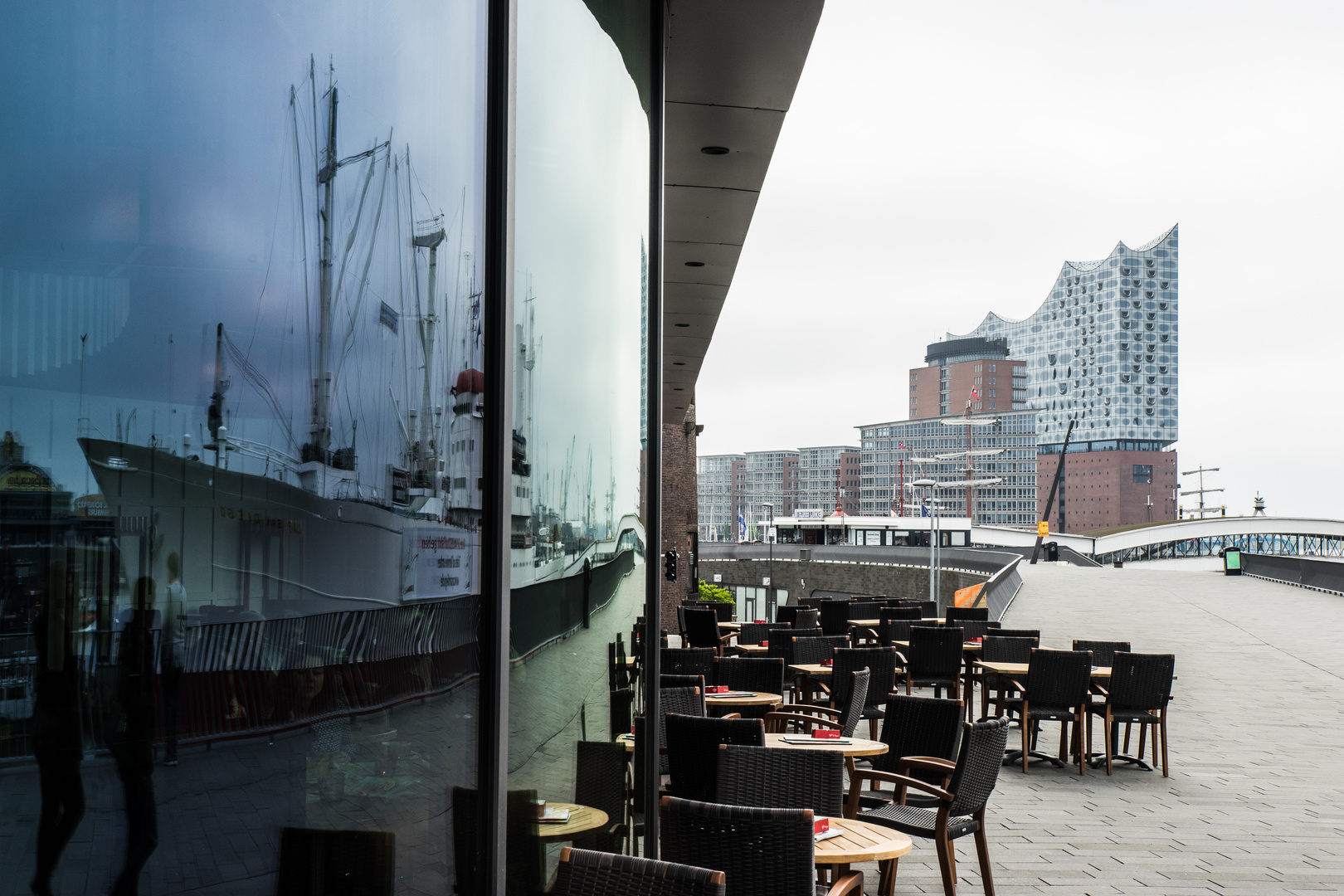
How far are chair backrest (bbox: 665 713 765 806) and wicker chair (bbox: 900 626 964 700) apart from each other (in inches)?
227

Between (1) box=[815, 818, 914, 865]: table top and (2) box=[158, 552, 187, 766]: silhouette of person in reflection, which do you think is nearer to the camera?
(2) box=[158, 552, 187, 766]: silhouette of person in reflection

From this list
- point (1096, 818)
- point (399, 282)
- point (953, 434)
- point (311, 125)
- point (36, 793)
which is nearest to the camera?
point (36, 793)

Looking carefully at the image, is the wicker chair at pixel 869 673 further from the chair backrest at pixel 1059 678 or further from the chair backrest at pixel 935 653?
the chair backrest at pixel 935 653

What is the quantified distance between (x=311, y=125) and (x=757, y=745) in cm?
411

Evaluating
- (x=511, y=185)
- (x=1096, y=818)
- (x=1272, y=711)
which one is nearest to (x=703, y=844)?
(x=511, y=185)

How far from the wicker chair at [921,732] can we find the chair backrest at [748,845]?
8.52ft

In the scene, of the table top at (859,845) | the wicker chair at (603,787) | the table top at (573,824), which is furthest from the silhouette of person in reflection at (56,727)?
the table top at (859,845)

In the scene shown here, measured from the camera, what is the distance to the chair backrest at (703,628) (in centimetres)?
1277

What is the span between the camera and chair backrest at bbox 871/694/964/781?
18.4 ft

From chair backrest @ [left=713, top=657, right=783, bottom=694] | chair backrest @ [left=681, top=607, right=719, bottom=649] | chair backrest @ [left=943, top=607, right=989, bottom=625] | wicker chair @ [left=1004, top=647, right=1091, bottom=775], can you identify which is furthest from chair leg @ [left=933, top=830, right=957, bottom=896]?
chair backrest @ [left=943, top=607, right=989, bottom=625]

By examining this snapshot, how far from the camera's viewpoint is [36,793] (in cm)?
86

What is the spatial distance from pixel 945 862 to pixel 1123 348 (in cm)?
13627

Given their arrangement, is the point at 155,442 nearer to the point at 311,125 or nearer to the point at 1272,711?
the point at 311,125

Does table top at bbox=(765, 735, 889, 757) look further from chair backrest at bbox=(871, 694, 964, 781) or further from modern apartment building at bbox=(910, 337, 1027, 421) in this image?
modern apartment building at bbox=(910, 337, 1027, 421)
